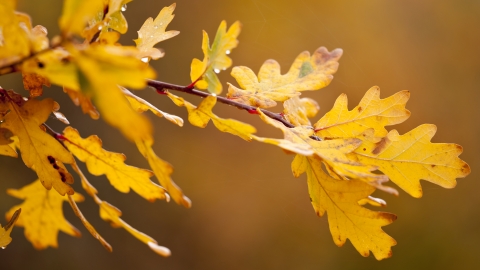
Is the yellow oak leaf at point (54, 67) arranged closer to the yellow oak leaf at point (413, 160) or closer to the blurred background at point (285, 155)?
the yellow oak leaf at point (413, 160)

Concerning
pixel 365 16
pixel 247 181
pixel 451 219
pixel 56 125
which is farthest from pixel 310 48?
pixel 56 125

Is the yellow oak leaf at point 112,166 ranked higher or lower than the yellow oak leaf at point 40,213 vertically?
higher

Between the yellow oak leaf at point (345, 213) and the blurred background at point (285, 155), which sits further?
the blurred background at point (285, 155)

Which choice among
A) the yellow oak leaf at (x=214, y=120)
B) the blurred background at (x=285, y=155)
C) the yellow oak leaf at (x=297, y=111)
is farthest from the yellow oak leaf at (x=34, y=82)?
the blurred background at (x=285, y=155)

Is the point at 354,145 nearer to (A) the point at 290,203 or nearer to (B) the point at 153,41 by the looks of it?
(B) the point at 153,41

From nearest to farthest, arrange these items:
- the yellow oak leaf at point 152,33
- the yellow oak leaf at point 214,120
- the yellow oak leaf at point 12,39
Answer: the yellow oak leaf at point 12,39
the yellow oak leaf at point 214,120
the yellow oak leaf at point 152,33

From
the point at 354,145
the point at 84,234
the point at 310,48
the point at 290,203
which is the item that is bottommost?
the point at 84,234

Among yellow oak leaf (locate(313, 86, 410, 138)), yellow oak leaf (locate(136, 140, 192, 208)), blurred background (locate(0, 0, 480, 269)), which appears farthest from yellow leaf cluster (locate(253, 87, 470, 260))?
blurred background (locate(0, 0, 480, 269))
